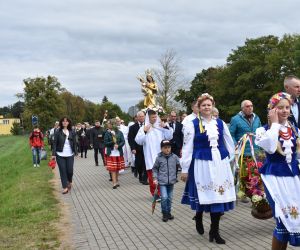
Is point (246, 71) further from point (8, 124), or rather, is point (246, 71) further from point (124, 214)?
point (8, 124)

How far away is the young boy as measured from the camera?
8984 millimetres

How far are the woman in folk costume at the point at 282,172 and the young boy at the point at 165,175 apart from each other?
12.2ft

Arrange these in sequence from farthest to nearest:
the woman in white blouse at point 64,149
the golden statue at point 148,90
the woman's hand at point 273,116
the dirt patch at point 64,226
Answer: the golden statue at point 148,90 < the woman in white blouse at point 64,149 < the dirt patch at point 64,226 < the woman's hand at point 273,116

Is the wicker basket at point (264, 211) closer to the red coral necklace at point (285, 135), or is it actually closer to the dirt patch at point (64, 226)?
the red coral necklace at point (285, 135)

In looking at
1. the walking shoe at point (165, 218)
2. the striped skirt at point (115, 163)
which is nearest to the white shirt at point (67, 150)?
the striped skirt at point (115, 163)

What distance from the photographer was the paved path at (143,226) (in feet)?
23.7

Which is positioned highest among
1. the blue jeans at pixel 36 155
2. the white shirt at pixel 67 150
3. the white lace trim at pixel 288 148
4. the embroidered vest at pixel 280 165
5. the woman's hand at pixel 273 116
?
the woman's hand at pixel 273 116

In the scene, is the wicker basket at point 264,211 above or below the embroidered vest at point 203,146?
below

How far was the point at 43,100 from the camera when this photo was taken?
5044 cm

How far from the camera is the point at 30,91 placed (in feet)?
168

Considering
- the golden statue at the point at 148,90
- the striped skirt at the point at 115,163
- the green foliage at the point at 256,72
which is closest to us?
the striped skirt at the point at 115,163

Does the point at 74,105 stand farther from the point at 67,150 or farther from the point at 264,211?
the point at 264,211

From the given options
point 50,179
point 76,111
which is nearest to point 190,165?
point 50,179

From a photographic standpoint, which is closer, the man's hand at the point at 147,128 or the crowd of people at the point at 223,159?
the crowd of people at the point at 223,159
